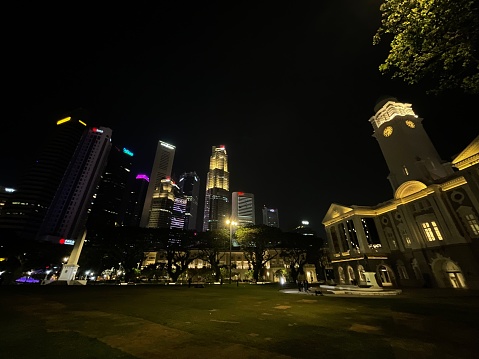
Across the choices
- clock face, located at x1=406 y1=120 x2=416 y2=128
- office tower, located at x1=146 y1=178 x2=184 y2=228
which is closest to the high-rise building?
office tower, located at x1=146 y1=178 x2=184 y2=228

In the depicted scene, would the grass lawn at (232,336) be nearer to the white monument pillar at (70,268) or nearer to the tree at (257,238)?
the white monument pillar at (70,268)

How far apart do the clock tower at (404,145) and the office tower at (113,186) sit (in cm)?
15178

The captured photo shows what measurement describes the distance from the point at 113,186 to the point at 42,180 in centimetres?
4898

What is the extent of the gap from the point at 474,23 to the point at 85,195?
155m

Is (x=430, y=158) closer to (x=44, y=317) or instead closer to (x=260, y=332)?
(x=260, y=332)

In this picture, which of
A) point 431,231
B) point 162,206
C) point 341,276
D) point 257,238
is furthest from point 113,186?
point 431,231

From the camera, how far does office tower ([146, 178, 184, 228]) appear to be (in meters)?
177

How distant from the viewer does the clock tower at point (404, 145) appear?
3231 cm

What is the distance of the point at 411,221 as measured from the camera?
2931cm

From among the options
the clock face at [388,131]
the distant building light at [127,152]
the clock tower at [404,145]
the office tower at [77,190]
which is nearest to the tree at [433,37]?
the clock tower at [404,145]

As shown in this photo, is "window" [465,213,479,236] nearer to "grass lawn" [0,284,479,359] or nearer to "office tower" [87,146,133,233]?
"grass lawn" [0,284,479,359]

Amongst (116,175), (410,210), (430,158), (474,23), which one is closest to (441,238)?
(410,210)

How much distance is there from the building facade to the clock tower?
114 mm

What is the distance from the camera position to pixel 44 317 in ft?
28.8
